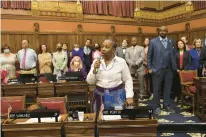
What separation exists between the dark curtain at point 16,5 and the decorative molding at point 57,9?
0.39ft

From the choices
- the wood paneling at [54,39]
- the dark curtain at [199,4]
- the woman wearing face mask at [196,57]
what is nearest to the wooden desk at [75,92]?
the woman wearing face mask at [196,57]

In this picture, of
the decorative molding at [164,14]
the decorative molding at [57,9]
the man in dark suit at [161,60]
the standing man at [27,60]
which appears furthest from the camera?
the decorative molding at [164,14]

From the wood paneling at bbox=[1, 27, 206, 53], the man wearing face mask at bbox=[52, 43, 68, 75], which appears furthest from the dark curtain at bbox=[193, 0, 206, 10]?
the man wearing face mask at bbox=[52, 43, 68, 75]

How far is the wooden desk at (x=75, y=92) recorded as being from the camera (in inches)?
134

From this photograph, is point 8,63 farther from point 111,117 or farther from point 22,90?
point 111,117

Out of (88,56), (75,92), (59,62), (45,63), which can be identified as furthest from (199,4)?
(75,92)

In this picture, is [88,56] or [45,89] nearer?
[45,89]

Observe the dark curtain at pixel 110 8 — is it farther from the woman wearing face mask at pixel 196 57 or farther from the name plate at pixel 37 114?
the name plate at pixel 37 114

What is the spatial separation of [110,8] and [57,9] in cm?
158

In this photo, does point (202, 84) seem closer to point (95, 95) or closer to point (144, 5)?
point (95, 95)

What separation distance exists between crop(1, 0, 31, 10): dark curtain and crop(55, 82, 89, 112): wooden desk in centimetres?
354

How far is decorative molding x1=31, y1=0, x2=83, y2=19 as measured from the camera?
20.7 ft

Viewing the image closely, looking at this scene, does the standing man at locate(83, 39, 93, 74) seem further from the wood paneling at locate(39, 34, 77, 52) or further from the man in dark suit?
the man in dark suit

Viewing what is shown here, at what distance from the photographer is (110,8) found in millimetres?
7312
